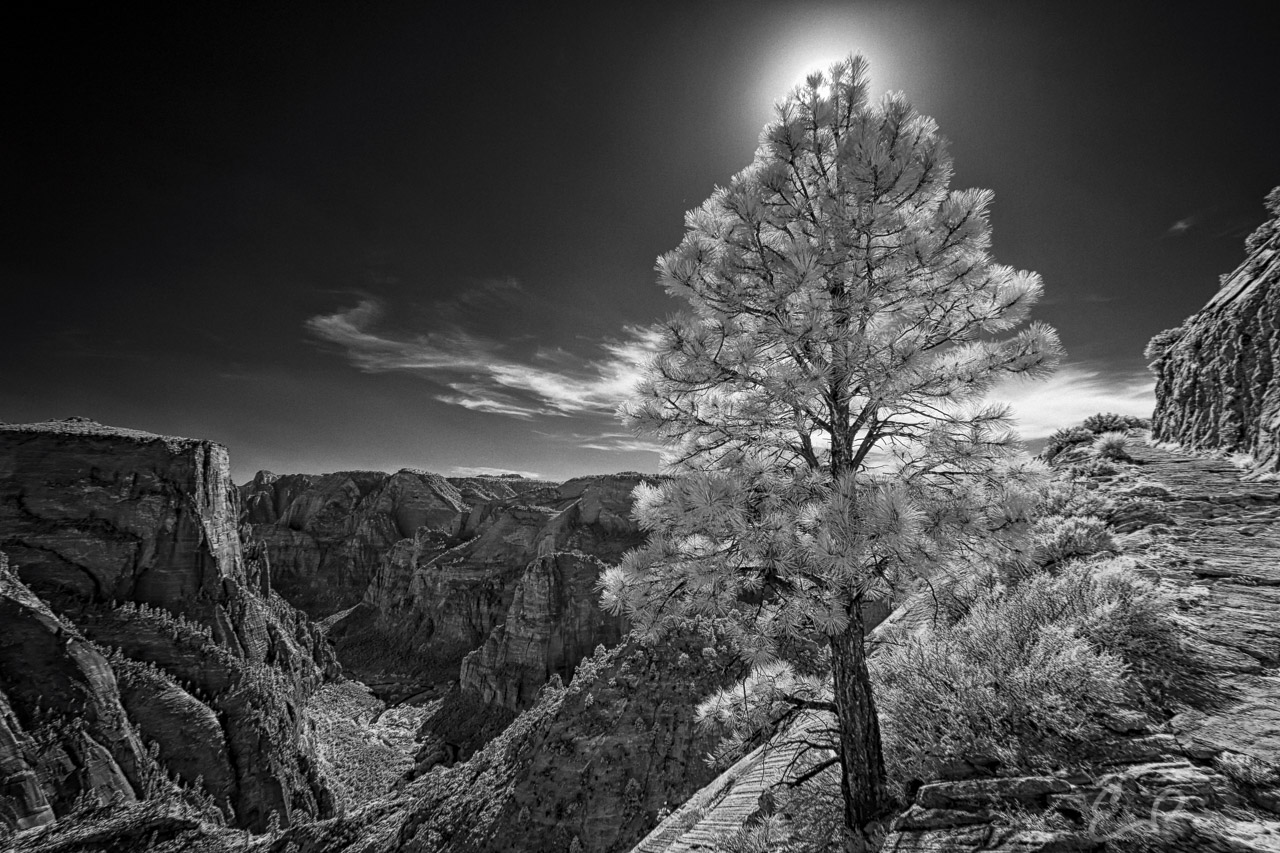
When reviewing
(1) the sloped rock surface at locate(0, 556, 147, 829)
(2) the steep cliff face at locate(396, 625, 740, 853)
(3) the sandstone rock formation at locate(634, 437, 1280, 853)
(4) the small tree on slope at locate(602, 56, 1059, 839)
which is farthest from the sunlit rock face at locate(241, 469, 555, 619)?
(3) the sandstone rock formation at locate(634, 437, 1280, 853)

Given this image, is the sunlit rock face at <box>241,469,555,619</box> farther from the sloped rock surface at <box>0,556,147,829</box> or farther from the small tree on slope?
the small tree on slope

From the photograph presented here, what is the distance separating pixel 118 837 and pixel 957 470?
26.9 metres

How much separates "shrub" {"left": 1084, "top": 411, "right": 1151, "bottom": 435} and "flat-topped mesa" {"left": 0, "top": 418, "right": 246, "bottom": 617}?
5225 centimetres

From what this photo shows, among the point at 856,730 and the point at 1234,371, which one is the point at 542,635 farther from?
the point at 1234,371

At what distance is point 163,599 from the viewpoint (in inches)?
1291

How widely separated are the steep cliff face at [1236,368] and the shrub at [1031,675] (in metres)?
3.68

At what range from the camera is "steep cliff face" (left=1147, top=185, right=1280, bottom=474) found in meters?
6.01

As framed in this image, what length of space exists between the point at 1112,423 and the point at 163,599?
179 ft

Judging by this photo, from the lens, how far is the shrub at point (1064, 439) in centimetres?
969

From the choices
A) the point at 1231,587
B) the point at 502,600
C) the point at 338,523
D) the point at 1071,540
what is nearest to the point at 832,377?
the point at 1231,587

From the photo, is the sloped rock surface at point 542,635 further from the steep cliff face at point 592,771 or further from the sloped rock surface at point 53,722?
the steep cliff face at point 592,771

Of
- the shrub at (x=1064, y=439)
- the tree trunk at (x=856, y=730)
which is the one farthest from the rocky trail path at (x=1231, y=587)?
the shrub at (x=1064, y=439)

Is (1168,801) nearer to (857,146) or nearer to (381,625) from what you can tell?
(857,146)

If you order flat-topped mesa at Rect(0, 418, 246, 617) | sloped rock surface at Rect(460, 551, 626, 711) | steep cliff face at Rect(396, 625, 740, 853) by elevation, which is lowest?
sloped rock surface at Rect(460, 551, 626, 711)
